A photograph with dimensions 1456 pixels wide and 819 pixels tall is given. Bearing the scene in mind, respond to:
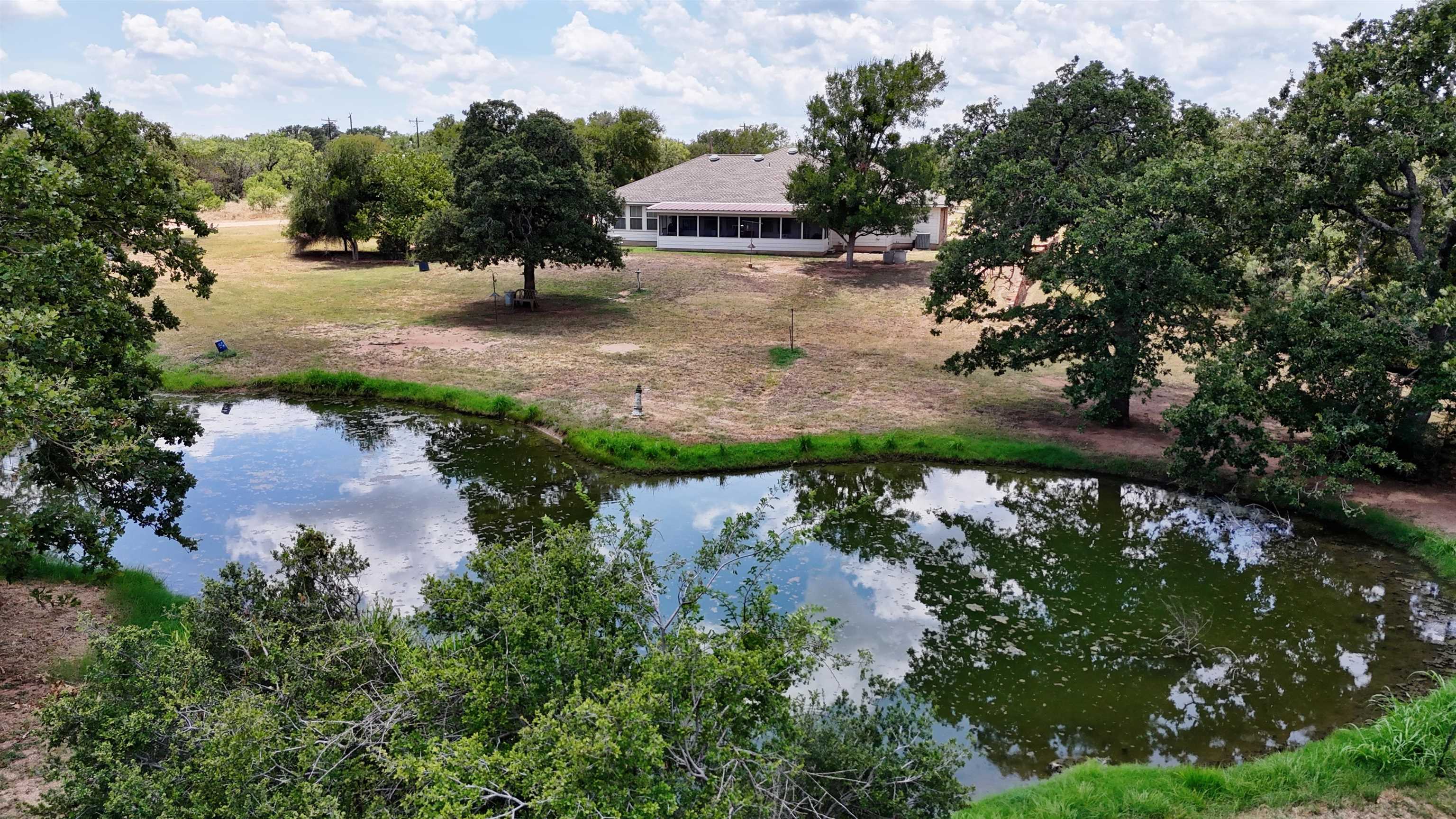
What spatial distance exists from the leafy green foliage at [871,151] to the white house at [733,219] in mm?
4881

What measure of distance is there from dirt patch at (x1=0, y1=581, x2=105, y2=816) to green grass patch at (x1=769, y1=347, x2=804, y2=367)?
17.7 metres

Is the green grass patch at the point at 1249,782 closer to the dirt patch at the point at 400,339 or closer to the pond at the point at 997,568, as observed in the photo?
the pond at the point at 997,568

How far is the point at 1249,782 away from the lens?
9172 mm

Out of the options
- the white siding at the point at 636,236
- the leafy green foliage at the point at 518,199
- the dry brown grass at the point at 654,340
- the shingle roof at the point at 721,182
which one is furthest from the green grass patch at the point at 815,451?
the white siding at the point at 636,236

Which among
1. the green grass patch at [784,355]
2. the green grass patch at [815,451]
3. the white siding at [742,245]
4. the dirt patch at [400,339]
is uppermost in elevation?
the white siding at [742,245]

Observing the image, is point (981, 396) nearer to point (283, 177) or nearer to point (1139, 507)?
point (1139, 507)

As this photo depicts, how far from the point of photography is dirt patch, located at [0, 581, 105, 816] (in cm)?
853

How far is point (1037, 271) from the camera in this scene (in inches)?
758

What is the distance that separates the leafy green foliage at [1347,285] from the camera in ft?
48.5

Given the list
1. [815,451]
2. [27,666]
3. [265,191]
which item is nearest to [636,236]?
[265,191]

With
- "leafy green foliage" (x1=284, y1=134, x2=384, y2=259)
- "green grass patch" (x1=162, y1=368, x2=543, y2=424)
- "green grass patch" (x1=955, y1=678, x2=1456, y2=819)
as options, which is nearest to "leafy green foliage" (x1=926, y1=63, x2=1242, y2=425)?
"green grass patch" (x1=955, y1=678, x2=1456, y2=819)

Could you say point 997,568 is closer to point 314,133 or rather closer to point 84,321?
point 84,321

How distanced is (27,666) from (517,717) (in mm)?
7952

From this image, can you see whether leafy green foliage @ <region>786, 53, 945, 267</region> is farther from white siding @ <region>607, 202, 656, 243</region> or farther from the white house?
white siding @ <region>607, 202, 656, 243</region>
